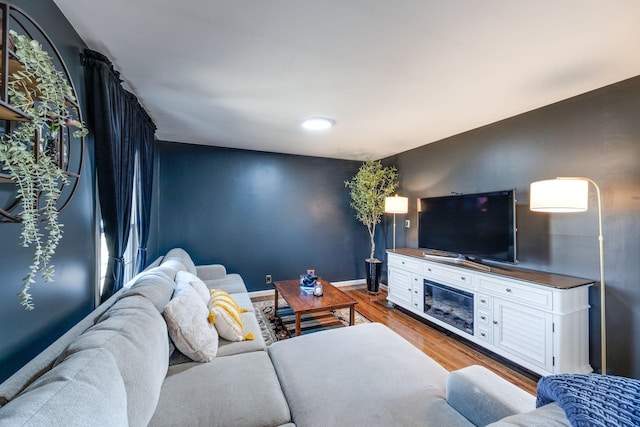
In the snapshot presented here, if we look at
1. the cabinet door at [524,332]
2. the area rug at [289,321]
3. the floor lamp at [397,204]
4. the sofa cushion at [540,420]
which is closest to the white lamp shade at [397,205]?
the floor lamp at [397,204]

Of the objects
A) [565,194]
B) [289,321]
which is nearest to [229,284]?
[289,321]

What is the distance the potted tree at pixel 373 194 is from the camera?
4137 mm

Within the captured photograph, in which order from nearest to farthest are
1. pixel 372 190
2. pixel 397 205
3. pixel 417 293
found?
pixel 417 293 → pixel 397 205 → pixel 372 190

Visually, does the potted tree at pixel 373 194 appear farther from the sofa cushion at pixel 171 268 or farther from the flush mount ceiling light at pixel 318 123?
the sofa cushion at pixel 171 268

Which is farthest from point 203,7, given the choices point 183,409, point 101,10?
point 183,409

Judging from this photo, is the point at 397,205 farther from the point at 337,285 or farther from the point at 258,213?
the point at 258,213

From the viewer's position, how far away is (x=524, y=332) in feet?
6.93

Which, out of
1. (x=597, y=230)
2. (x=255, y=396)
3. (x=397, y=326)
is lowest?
(x=397, y=326)

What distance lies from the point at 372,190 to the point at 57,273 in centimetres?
374

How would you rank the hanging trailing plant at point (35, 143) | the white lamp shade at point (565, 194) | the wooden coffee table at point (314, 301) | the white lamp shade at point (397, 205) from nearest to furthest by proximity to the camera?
1. the hanging trailing plant at point (35, 143)
2. the white lamp shade at point (565, 194)
3. the wooden coffee table at point (314, 301)
4. the white lamp shade at point (397, 205)

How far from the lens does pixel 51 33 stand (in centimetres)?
117

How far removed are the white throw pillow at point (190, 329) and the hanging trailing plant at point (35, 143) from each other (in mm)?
567

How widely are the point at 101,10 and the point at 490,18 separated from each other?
79.5 inches

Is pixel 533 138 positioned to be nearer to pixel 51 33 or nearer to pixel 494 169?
pixel 494 169
